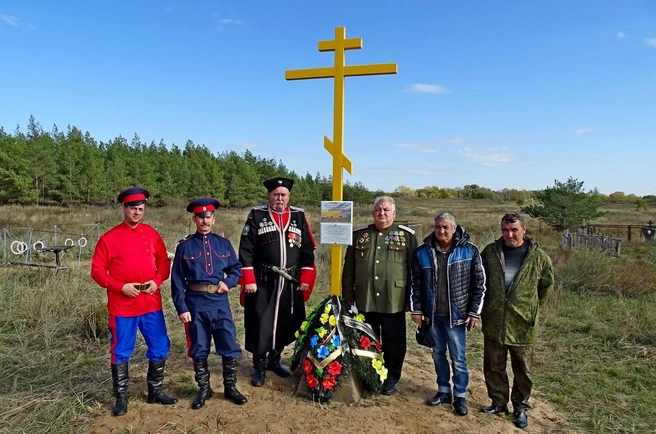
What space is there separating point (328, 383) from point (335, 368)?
13cm

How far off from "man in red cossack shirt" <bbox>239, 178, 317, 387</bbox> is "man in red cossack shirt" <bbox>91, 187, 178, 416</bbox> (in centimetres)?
75

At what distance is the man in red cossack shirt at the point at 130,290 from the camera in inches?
131

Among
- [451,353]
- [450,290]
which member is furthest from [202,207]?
[451,353]

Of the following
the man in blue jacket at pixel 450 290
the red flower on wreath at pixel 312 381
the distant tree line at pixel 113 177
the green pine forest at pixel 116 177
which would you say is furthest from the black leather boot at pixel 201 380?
the distant tree line at pixel 113 177

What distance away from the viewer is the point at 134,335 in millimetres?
3432

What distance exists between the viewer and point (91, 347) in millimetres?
5156

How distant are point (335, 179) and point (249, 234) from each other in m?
0.93

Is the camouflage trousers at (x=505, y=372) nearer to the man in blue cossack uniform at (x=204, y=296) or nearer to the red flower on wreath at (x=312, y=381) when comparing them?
the red flower on wreath at (x=312, y=381)

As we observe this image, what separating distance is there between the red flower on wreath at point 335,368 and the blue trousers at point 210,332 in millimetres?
750

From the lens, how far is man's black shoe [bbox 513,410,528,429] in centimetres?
→ 344

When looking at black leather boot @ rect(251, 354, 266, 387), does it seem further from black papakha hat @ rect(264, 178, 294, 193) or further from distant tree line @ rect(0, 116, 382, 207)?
distant tree line @ rect(0, 116, 382, 207)

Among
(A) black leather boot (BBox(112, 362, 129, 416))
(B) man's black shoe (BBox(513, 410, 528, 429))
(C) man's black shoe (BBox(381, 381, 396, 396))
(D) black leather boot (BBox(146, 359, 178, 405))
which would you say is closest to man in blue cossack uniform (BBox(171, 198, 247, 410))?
(D) black leather boot (BBox(146, 359, 178, 405))

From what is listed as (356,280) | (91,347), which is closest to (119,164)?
(91,347)

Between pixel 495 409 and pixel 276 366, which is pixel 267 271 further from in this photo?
pixel 495 409
